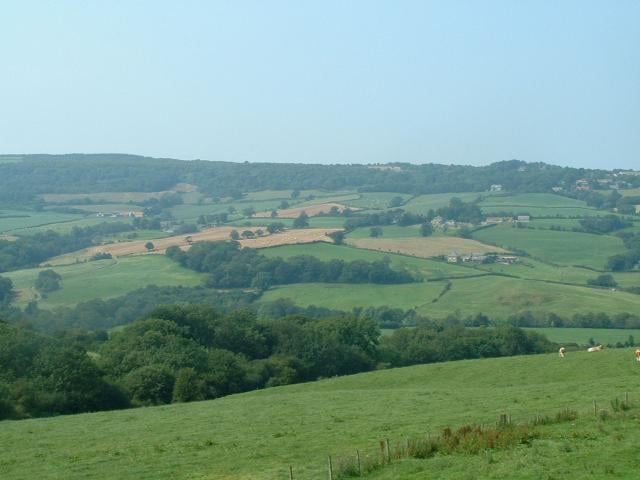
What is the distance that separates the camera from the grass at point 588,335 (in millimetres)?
65188

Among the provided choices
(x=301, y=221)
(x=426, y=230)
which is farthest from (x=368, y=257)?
(x=301, y=221)

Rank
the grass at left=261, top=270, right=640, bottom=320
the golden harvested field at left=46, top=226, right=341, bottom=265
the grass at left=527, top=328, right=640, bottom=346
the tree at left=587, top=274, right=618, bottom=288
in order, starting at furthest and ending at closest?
the golden harvested field at left=46, top=226, right=341, bottom=265, the tree at left=587, top=274, right=618, bottom=288, the grass at left=261, top=270, right=640, bottom=320, the grass at left=527, top=328, right=640, bottom=346

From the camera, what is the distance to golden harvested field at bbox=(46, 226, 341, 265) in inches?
4343

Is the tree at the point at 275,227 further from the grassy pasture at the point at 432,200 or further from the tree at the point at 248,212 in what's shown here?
the grassy pasture at the point at 432,200

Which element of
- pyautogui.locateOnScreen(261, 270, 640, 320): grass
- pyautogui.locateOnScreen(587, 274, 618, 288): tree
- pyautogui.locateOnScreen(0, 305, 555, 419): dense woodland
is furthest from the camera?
pyautogui.locateOnScreen(587, 274, 618, 288): tree

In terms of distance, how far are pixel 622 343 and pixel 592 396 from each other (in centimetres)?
3649

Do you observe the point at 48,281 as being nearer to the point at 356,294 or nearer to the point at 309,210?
the point at 356,294

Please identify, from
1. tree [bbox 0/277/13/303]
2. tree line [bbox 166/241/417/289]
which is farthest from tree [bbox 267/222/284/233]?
tree [bbox 0/277/13/303]

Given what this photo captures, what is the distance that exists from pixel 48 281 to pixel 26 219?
159ft

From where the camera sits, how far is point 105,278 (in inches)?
3880

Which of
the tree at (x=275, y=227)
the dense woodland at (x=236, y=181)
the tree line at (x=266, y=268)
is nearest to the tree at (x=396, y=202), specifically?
the dense woodland at (x=236, y=181)

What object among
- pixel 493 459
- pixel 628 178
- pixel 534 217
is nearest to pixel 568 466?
pixel 493 459

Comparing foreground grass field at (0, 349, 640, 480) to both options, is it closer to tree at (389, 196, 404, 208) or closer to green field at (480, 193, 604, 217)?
green field at (480, 193, 604, 217)

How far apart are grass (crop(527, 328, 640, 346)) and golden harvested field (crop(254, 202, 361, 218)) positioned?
72.6 m
